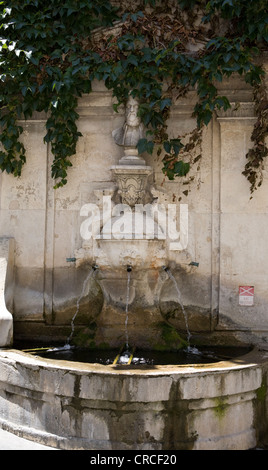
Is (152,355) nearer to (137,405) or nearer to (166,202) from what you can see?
(137,405)

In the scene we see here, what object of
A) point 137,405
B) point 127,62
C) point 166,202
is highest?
point 127,62

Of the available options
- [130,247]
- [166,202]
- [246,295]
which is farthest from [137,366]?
[166,202]

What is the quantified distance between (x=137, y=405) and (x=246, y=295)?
6.18 ft

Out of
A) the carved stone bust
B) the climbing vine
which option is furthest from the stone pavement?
the carved stone bust

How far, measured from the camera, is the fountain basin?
12.9 ft

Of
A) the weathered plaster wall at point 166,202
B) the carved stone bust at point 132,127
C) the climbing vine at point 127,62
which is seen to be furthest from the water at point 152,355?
the carved stone bust at point 132,127

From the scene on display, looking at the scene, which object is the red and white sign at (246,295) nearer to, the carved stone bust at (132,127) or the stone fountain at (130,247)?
the stone fountain at (130,247)

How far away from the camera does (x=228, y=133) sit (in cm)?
538

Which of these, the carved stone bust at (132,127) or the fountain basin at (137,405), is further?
the carved stone bust at (132,127)

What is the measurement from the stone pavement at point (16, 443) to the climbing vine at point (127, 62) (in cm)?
250

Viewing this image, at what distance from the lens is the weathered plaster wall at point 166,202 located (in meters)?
5.33

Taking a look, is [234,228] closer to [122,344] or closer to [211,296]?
[211,296]

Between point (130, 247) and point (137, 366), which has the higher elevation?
point (130, 247)

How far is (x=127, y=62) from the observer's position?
5.15 m
